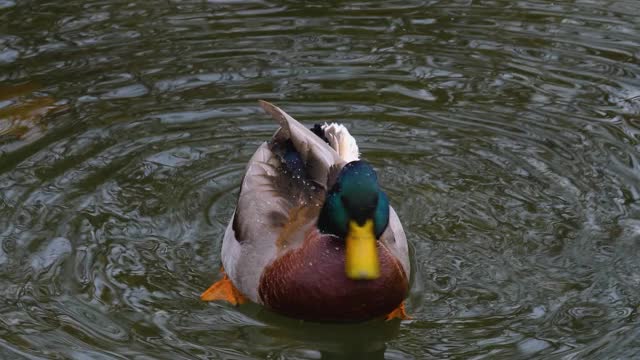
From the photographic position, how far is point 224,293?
20.5ft

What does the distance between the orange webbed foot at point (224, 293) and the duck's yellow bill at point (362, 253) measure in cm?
82

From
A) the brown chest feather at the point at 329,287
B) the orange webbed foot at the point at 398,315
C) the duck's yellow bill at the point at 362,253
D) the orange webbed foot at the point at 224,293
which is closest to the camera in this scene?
the duck's yellow bill at the point at 362,253

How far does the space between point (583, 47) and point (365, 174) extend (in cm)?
391

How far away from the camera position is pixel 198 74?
8.73 m

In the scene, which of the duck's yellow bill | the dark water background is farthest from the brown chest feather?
the duck's yellow bill

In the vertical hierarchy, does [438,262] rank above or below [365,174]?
below

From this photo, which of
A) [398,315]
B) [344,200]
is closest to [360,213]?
[344,200]

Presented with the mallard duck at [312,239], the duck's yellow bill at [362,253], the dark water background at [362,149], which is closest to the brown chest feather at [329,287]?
the mallard duck at [312,239]

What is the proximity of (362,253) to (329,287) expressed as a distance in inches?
15.7

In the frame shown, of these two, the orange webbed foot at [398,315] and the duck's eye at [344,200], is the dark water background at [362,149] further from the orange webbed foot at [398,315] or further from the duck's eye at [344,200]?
the duck's eye at [344,200]

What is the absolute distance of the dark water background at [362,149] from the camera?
19.4 ft

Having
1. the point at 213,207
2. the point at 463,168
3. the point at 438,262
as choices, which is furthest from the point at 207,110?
the point at 438,262

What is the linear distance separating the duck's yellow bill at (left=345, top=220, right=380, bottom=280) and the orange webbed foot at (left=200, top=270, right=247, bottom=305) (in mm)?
818

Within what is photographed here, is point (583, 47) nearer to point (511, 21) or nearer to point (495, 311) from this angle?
point (511, 21)
